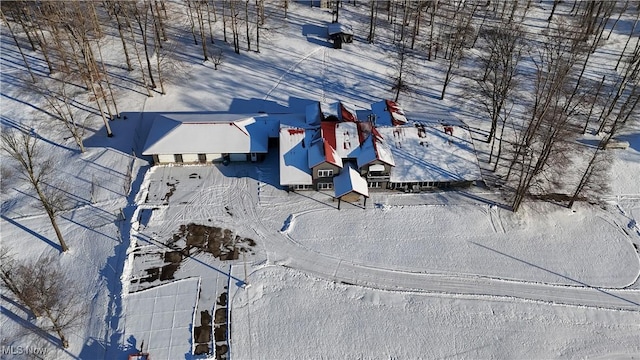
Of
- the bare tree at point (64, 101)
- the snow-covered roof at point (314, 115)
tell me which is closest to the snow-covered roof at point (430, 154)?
the snow-covered roof at point (314, 115)

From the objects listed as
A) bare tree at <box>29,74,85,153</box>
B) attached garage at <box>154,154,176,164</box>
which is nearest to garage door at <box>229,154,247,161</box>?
attached garage at <box>154,154,176,164</box>

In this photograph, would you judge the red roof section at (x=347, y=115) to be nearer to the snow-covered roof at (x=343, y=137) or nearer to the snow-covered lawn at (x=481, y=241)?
the snow-covered roof at (x=343, y=137)

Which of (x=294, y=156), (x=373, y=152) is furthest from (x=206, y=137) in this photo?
(x=373, y=152)

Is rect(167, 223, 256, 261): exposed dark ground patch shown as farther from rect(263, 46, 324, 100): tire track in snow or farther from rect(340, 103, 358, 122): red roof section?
rect(263, 46, 324, 100): tire track in snow

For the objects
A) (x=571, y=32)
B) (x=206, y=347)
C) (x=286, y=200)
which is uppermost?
(x=571, y=32)

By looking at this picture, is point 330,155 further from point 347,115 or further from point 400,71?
point 400,71

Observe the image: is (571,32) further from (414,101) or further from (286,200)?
(286,200)

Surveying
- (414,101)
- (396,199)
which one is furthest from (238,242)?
(414,101)
